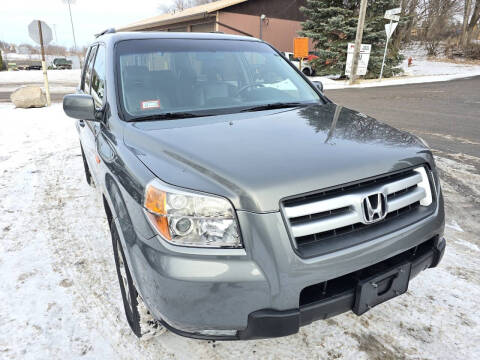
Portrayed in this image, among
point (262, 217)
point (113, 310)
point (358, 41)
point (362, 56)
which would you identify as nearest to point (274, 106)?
point (262, 217)

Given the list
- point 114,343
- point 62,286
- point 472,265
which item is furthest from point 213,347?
point 472,265

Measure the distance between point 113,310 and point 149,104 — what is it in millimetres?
1384

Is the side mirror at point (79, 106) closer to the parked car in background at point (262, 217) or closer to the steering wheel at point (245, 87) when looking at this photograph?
the parked car in background at point (262, 217)

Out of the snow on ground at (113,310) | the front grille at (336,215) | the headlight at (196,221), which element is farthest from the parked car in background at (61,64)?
the front grille at (336,215)

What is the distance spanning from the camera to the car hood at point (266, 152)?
4.82ft

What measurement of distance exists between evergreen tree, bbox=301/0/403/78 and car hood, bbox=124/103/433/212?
1822 centimetres

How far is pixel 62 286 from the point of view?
8.05ft

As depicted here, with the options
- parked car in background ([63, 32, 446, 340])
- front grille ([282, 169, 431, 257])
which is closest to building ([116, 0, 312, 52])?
parked car in background ([63, 32, 446, 340])

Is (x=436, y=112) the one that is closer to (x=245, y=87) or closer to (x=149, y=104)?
(x=245, y=87)

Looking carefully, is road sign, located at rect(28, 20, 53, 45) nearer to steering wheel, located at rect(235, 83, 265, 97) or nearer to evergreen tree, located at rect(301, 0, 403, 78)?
steering wheel, located at rect(235, 83, 265, 97)

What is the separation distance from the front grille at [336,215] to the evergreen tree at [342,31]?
18.7 meters

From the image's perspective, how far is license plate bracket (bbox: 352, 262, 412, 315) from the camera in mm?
1562

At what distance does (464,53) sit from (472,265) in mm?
33190

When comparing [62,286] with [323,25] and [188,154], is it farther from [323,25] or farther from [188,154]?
[323,25]
